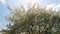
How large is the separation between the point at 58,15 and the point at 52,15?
95 centimetres

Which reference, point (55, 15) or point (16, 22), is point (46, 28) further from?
point (16, 22)

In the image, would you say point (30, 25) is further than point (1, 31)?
No

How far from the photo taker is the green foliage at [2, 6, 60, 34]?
971 inches

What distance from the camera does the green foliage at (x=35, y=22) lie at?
24.7 m

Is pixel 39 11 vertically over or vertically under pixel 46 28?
over

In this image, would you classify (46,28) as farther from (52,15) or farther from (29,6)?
(29,6)

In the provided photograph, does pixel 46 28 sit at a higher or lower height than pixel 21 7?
lower

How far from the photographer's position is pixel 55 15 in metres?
25.7

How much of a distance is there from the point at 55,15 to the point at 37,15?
7.92 feet

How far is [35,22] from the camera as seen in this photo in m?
24.8

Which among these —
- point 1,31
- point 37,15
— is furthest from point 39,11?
point 1,31

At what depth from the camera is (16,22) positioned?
2562cm

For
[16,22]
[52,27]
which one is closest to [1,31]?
[16,22]

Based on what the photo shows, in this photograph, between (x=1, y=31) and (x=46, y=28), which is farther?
(x=1, y=31)
